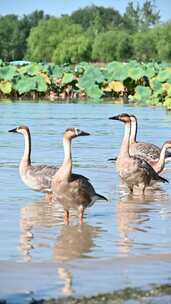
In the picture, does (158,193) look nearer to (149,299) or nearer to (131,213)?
(131,213)

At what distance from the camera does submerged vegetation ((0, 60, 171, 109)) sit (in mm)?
37625

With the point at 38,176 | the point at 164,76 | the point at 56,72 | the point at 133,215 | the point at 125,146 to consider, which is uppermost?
the point at 164,76

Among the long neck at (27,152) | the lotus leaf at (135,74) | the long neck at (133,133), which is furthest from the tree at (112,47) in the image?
the long neck at (27,152)

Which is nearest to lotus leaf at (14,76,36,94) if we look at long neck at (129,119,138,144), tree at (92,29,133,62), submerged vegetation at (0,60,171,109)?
submerged vegetation at (0,60,171,109)

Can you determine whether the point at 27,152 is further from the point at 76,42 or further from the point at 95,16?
the point at 95,16

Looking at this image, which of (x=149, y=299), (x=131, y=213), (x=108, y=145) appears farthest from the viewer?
(x=108, y=145)

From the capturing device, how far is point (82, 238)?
897 cm

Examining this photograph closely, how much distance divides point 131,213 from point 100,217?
53 cm

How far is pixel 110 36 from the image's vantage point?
84562 millimetres

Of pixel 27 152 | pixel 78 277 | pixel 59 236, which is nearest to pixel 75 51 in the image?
pixel 27 152

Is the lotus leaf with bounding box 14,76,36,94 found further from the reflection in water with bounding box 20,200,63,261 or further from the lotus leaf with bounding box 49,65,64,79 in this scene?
the reflection in water with bounding box 20,200,63,261

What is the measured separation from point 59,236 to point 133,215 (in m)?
1.72

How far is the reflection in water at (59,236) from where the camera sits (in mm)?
7785

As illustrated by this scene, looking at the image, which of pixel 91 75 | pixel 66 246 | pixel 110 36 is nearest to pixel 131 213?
pixel 66 246
